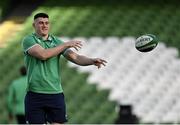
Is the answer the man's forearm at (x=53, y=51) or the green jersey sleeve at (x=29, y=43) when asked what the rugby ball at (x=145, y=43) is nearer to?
the man's forearm at (x=53, y=51)

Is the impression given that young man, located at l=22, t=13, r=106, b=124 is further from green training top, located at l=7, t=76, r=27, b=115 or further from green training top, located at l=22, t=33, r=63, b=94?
green training top, located at l=7, t=76, r=27, b=115

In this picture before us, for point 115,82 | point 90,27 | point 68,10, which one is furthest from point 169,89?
point 68,10

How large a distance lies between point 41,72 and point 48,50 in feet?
0.77

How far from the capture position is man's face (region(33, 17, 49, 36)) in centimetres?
606

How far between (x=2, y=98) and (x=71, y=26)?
2771 millimetres

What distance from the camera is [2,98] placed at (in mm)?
14938

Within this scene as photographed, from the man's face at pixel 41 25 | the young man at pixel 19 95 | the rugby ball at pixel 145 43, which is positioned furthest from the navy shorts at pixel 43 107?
the young man at pixel 19 95

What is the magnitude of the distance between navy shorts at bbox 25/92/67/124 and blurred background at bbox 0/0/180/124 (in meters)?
6.13

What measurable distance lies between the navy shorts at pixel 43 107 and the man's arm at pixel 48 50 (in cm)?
38

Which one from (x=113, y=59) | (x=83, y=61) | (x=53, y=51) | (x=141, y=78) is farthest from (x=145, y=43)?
(x=113, y=59)

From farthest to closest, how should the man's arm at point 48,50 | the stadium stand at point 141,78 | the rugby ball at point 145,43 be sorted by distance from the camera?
the stadium stand at point 141,78 → the rugby ball at point 145,43 → the man's arm at point 48,50

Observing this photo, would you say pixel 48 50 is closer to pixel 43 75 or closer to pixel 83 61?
pixel 43 75

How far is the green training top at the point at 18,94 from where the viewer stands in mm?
10258

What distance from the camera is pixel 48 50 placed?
19.6 feet
